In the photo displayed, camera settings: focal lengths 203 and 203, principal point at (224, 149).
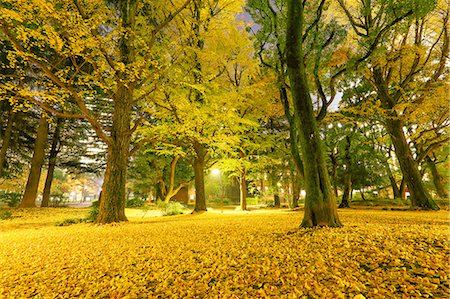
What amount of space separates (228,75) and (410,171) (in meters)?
10.5

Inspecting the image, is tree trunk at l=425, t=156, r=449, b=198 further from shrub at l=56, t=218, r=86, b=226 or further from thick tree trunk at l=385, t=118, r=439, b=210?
shrub at l=56, t=218, r=86, b=226

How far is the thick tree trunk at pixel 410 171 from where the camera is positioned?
8.80m

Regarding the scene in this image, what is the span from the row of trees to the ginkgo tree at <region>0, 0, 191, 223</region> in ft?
0.14

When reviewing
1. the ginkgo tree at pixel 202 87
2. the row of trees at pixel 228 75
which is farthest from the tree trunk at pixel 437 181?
the ginkgo tree at pixel 202 87

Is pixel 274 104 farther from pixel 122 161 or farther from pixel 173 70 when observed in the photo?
Answer: pixel 122 161

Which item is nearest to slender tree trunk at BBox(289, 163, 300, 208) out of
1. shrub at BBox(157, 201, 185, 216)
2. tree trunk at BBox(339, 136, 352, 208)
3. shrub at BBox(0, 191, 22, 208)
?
tree trunk at BBox(339, 136, 352, 208)

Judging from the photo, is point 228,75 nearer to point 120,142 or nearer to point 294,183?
point 120,142

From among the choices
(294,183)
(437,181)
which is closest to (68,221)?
(294,183)

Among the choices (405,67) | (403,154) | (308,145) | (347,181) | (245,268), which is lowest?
(245,268)

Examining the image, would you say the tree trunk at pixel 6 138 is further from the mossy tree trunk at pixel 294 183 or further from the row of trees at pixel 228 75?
the mossy tree trunk at pixel 294 183

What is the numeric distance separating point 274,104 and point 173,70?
844cm

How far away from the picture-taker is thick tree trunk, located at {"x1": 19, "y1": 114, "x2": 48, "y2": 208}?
12.7 metres

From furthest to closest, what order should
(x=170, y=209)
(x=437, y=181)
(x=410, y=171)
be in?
1. (x=437, y=181)
2. (x=170, y=209)
3. (x=410, y=171)

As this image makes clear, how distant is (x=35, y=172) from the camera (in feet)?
42.6
